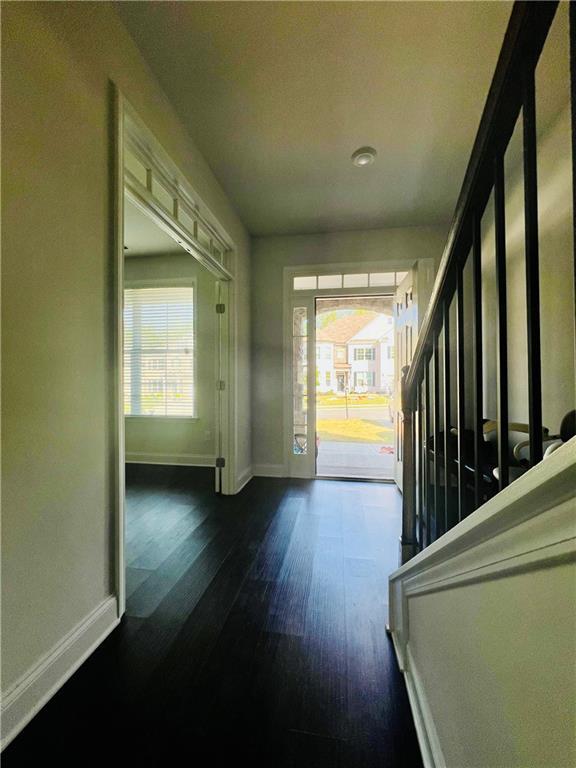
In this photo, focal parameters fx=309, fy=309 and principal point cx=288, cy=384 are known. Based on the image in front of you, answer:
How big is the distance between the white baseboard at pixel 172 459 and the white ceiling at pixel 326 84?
3.04m

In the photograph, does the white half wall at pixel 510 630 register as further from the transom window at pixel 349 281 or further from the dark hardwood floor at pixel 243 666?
the transom window at pixel 349 281

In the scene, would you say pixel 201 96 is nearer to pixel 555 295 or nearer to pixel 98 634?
pixel 555 295

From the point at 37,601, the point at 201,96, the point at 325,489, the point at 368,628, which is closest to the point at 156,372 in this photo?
the point at 325,489

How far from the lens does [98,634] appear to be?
1330 millimetres

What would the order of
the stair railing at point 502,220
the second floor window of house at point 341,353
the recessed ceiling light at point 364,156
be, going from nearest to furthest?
1. the stair railing at point 502,220
2. the recessed ceiling light at point 364,156
3. the second floor window of house at point 341,353

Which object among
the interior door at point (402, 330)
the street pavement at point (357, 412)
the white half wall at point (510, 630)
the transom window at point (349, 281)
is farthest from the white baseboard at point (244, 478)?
the street pavement at point (357, 412)

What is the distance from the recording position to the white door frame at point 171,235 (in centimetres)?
144

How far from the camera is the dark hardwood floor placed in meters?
0.96

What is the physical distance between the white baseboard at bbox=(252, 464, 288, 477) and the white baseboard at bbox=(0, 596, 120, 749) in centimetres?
220

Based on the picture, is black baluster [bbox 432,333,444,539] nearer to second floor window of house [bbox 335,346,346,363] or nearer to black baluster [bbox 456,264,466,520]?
black baluster [bbox 456,264,466,520]

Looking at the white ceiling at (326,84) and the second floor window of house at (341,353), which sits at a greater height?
the white ceiling at (326,84)

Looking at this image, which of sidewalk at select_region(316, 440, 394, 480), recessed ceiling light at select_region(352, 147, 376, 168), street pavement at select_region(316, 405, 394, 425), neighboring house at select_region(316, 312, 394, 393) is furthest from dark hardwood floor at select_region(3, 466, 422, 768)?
neighboring house at select_region(316, 312, 394, 393)

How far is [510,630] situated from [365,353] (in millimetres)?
8646

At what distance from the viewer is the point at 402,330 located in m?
3.26
